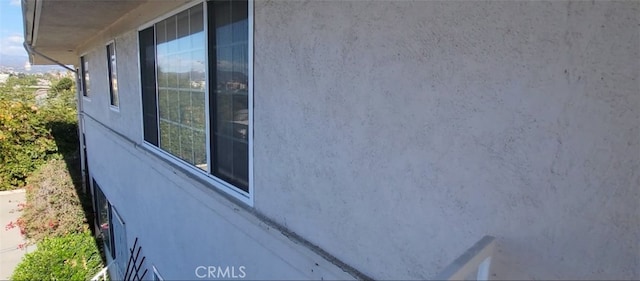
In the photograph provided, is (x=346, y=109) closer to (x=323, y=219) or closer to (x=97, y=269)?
(x=323, y=219)

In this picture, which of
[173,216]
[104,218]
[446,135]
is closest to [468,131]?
[446,135]

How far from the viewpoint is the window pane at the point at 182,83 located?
3.08 m

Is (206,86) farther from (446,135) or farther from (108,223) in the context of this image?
(108,223)

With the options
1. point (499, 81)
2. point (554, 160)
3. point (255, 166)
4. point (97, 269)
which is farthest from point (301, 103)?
point (97, 269)

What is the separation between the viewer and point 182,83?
3.45 metres

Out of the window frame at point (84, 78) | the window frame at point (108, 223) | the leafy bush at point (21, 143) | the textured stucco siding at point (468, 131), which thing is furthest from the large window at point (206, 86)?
the leafy bush at point (21, 143)

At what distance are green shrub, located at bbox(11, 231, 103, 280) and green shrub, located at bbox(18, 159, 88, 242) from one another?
40cm

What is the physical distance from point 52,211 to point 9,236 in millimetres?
1794

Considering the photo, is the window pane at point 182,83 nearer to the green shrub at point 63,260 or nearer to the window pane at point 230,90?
the window pane at point 230,90

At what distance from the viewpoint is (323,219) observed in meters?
1.94

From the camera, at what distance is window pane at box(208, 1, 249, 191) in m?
2.50

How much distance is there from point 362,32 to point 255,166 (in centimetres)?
128

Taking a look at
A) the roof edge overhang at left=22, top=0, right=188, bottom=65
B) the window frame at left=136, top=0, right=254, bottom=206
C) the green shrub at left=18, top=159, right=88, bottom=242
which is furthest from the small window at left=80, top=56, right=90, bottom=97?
the window frame at left=136, top=0, right=254, bottom=206

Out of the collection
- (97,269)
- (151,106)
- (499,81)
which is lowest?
(97,269)
